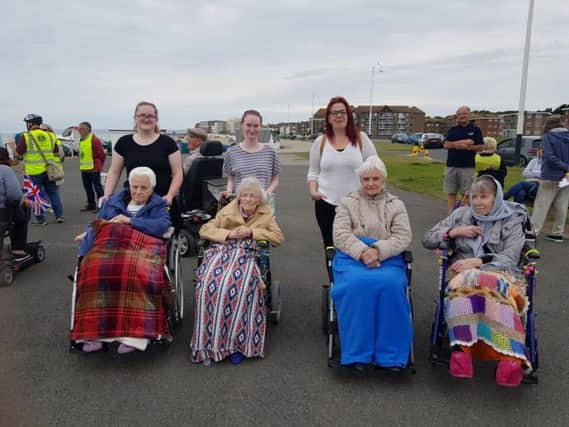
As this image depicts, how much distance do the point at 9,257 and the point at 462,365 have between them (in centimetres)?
468

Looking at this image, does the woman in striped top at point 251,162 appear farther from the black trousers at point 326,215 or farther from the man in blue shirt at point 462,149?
the man in blue shirt at point 462,149

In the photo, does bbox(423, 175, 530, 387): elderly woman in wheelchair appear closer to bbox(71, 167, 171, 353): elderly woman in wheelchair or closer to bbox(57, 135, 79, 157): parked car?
bbox(71, 167, 171, 353): elderly woman in wheelchair

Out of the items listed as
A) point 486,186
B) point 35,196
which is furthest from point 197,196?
point 486,186

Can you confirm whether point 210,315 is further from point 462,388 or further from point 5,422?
point 462,388

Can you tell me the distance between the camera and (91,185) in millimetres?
9078

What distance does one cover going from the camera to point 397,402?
8.67 ft

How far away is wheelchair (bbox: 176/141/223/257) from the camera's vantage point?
569cm

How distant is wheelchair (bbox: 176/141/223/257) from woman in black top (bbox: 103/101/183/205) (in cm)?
165

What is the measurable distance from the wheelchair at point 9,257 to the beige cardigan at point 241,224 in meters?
2.55

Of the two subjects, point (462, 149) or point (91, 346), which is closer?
point (91, 346)

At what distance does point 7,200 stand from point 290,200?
671cm

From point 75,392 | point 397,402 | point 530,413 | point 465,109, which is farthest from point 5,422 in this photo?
point 465,109

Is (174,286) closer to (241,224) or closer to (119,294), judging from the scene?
(119,294)

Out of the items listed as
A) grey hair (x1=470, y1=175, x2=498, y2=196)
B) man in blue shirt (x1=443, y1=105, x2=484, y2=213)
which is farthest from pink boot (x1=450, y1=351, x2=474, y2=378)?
man in blue shirt (x1=443, y1=105, x2=484, y2=213)
